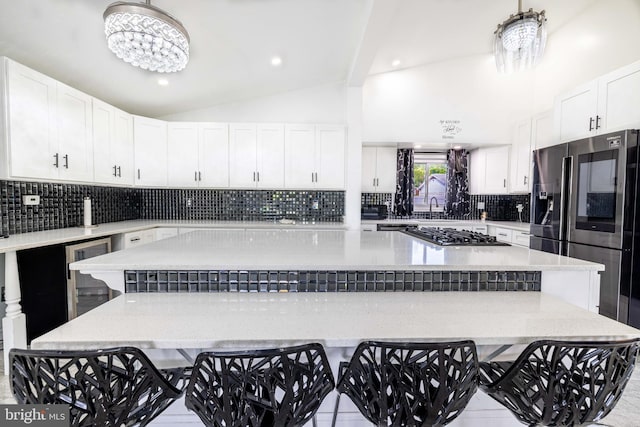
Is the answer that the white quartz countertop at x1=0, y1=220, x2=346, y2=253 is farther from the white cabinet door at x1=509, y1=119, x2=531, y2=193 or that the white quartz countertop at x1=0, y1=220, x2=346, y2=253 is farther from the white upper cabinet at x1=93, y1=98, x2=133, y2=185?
the white cabinet door at x1=509, y1=119, x2=531, y2=193

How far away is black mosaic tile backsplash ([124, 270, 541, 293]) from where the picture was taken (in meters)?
1.46

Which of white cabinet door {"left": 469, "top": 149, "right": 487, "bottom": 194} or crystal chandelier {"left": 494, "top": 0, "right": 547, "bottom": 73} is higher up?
crystal chandelier {"left": 494, "top": 0, "right": 547, "bottom": 73}

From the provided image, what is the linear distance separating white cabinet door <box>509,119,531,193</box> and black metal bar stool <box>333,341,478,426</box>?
3958mm

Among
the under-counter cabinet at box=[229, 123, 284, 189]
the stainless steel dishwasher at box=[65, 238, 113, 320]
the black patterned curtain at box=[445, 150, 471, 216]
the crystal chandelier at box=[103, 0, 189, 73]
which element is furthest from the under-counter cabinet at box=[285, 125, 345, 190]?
the stainless steel dishwasher at box=[65, 238, 113, 320]

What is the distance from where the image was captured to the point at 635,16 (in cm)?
292

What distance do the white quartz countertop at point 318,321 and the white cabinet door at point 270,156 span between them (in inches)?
114

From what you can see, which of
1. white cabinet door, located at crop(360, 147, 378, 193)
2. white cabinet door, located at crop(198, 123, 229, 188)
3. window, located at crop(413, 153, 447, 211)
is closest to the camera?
white cabinet door, located at crop(198, 123, 229, 188)

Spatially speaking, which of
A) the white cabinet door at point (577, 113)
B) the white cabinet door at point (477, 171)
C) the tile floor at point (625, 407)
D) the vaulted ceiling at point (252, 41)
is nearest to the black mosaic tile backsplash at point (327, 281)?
the tile floor at point (625, 407)

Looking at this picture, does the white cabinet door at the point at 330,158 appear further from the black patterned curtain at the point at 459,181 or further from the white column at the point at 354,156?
the black patterned curtain at the point at 459,181

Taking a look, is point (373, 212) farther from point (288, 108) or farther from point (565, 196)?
point (565, 196)

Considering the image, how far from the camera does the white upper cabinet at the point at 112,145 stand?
10.6 feet

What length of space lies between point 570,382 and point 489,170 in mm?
4191

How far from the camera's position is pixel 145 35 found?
1.78 metres

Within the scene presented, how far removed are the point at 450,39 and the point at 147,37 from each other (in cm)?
347
